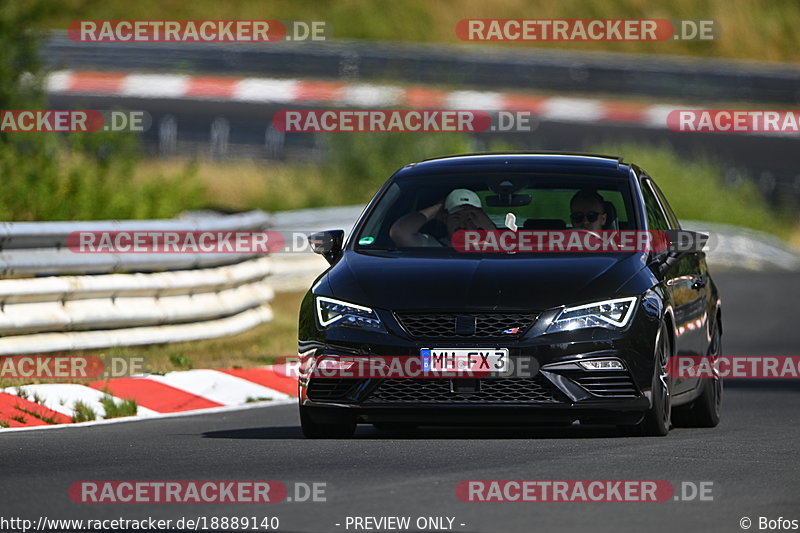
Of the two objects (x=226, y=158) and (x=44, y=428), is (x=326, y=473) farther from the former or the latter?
(x=226, y=158)

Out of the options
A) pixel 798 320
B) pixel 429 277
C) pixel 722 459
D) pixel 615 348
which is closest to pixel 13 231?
pixel 429 277

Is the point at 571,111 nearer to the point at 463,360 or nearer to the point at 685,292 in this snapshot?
the point at 685,292

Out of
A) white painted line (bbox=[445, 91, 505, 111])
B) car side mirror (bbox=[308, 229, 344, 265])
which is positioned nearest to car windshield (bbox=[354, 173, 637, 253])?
car side mirror (bbox=[308, 229, 344, 265])

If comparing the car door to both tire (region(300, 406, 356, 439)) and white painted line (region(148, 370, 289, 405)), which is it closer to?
tire (region(300, 406, 356, 439))

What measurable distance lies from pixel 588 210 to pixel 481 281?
4.31ft

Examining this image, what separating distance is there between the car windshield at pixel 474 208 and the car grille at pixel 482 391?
1124 millimetres

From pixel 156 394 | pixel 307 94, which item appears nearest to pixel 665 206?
pixel 156 394

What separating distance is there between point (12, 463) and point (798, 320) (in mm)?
14492

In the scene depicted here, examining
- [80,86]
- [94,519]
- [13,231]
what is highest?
[80,86]

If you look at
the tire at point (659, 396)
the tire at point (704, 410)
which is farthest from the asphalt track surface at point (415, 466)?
the tire at point (704, 410)

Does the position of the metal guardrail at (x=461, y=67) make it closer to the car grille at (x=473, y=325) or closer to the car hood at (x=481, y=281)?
the car hood at (x=481, y=281)

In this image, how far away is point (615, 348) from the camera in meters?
9.59

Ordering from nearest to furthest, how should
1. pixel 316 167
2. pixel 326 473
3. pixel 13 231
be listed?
pixel 326 473 → pixel 13 231 → pixel 316 167

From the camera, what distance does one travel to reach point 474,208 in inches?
424
